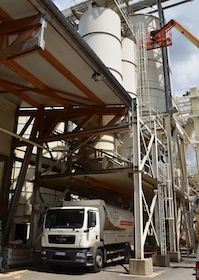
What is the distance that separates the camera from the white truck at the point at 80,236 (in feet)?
34.3

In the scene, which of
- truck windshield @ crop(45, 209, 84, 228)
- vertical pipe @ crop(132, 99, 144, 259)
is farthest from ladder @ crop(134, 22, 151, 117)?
truck windshield @ crop(45, 209, 84, 228)

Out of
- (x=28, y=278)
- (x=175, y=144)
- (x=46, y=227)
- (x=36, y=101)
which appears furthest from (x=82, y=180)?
(x=175, y=144)

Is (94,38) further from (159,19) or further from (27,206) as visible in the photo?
(27,206)

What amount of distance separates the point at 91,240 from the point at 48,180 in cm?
449

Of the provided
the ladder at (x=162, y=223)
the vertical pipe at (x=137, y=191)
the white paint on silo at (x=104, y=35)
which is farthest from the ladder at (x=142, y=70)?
the ladder at (x=162, y=223)

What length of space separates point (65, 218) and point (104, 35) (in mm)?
10131

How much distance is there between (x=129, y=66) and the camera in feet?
60.5

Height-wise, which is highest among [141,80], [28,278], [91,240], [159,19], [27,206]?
[159,19]

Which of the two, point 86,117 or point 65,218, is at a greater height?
point 86,117

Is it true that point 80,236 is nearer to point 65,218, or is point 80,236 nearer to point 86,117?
point 65,218

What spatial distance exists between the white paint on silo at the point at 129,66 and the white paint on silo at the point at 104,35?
5.30ft

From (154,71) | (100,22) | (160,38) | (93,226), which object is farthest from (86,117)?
(160,38)

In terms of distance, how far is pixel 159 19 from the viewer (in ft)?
71.5

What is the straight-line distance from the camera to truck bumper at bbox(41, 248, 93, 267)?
33.7 feet
